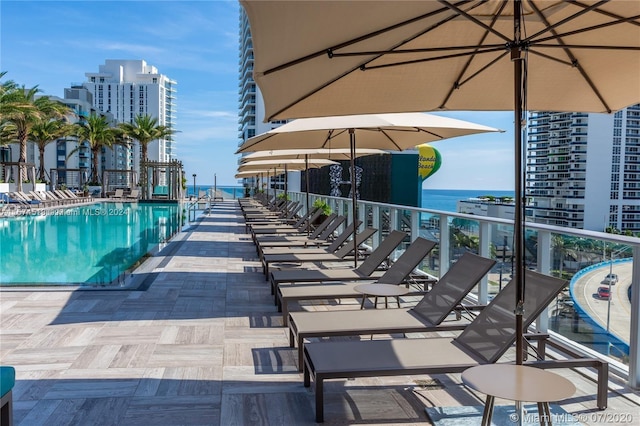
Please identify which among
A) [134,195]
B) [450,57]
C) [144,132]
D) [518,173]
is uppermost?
[144,132]

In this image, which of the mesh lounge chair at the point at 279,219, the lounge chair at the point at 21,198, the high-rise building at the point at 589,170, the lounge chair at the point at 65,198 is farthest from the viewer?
the lounge chair at the point at 65,198

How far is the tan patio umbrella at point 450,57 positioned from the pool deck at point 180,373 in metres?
0.98

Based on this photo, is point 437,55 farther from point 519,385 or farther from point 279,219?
point 279,219

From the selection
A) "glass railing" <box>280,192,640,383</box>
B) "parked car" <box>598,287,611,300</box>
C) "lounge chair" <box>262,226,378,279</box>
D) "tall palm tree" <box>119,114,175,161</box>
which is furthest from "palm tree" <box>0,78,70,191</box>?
"parked car" <box>598,287,611,300</box>

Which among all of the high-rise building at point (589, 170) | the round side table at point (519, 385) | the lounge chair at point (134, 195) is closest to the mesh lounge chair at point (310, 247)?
the round side table at point (519, 385)

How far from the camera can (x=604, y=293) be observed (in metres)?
3.65

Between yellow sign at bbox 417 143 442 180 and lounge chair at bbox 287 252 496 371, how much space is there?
38.2 metres

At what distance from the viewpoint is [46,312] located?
5367 mm

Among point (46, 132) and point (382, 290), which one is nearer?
point (382, 290)

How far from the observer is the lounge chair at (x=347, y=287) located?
4.84 metres

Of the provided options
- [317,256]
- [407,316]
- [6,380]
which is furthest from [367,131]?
[6,380]

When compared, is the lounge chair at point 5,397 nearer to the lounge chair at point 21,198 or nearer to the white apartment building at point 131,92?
the lounge chair at point 21,198

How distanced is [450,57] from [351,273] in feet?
10.9

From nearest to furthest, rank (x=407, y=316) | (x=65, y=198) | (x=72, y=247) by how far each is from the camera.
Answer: (x=407, y=316) < (x=72, y=247) < (x=65, y=198)
